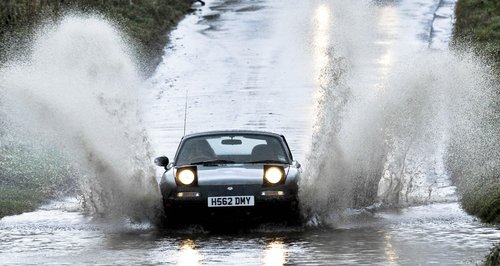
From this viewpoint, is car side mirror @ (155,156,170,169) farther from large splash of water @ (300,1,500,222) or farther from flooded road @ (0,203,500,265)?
large splash of water @ (300,1,500,222)

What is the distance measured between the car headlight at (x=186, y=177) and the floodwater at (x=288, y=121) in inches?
21.8

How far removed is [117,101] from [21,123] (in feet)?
29.3

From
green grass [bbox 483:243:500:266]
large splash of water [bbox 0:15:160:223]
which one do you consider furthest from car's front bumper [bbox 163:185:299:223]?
green grass [bbox 483:243:500:266]

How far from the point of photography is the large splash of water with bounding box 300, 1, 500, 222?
19516 millimetres

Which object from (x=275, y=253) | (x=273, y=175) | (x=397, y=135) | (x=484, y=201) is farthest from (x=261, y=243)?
(x=397, y=135)

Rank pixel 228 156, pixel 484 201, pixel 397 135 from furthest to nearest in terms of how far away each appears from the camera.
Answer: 1. pixel 397 135
2. pixel 228 156
3. pixel 484 201

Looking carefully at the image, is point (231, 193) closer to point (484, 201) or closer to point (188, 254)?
point (188, 254)

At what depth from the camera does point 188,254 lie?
1481 cm

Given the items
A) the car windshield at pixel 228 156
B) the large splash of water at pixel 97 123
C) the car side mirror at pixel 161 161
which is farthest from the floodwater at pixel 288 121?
the car side mirror at pixel 161 161

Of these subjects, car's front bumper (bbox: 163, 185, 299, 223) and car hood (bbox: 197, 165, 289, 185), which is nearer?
car's front bumper (bbox: 163, 185, 299, 223)

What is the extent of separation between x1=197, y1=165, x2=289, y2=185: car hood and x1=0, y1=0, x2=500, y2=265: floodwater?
0.59m

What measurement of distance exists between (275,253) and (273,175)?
8.33 feet

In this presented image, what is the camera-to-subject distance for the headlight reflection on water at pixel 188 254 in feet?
46.4

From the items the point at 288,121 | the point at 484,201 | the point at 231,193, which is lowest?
the point at 484,201
